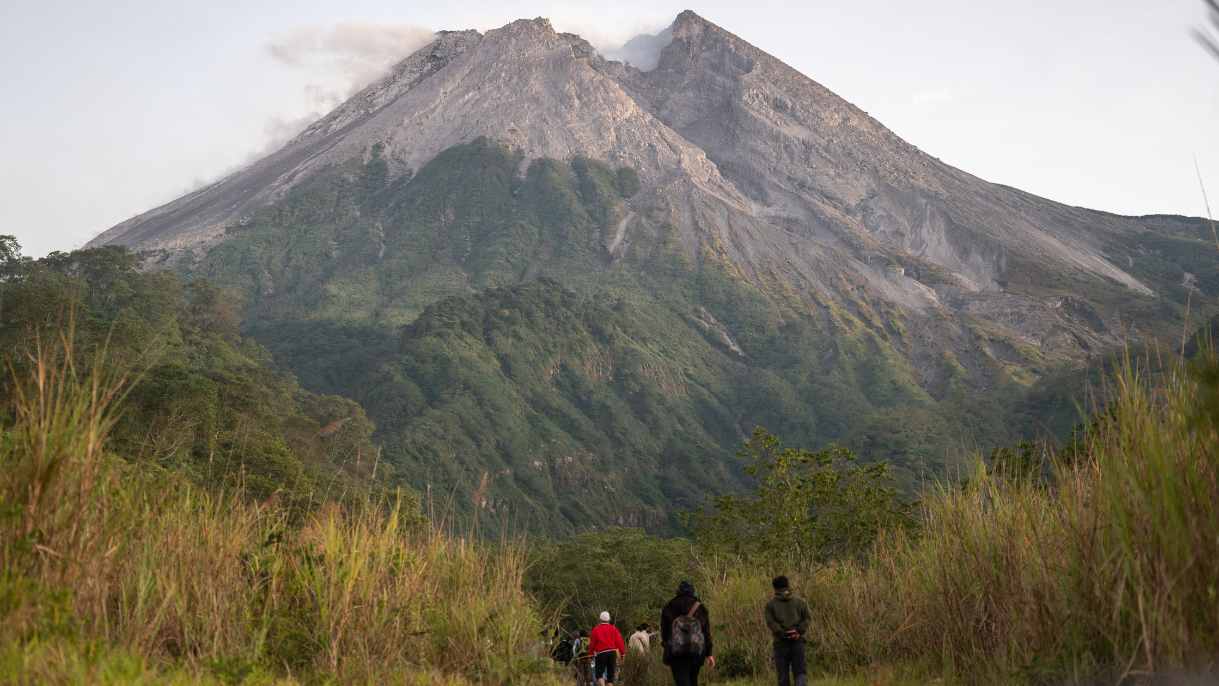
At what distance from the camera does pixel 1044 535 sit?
776cm

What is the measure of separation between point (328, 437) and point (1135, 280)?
6417 inches

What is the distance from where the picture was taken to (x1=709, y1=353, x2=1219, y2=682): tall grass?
5195 millimetres

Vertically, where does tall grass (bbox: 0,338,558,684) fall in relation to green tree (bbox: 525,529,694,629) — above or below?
above

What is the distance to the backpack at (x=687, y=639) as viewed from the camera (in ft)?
37.2

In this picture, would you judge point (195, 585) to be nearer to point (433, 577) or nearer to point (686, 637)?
point (433, 577)

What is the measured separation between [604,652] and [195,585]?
279 inches

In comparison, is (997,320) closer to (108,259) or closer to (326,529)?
(108,259)

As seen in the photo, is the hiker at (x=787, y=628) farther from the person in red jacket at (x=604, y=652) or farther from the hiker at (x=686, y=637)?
the person in red jacket at (x=604, y=652)

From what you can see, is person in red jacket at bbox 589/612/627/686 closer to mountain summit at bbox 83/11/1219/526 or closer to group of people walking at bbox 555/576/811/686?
group of people walking at bbox 555/576/811/686

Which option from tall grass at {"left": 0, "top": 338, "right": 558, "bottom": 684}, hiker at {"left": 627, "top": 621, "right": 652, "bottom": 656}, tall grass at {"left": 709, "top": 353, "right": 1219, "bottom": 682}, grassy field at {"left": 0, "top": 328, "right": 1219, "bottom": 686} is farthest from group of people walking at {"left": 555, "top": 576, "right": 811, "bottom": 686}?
hiker at {"left": 627, "top": 621, "right": 652, "bottom": 656}

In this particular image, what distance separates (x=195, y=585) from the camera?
7.21 metres

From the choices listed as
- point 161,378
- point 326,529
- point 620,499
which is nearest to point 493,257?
point 620,499

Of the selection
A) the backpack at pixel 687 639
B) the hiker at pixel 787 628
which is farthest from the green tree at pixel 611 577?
the hiker at pixel 787 628

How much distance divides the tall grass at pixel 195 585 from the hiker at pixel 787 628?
2.38 meters
